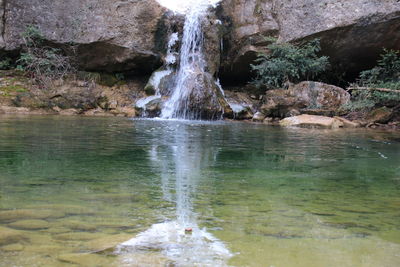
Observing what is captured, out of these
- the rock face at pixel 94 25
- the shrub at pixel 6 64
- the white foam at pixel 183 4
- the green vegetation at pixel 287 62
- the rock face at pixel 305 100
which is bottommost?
the rock face at pixel 305 100

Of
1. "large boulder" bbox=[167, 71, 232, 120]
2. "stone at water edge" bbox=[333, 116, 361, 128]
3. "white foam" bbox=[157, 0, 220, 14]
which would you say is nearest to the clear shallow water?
"stone at water edge" bbox=[333, 116, 361, 128]

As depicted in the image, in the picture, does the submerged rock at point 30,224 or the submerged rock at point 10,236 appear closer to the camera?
the submerged rock at point 10,236

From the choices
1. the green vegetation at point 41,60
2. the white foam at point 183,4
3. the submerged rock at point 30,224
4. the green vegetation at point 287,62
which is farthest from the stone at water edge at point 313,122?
the submerged rock at point 30,224

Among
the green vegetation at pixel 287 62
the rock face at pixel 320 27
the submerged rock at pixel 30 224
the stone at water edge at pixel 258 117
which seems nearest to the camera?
the submerged rock at pixel 30 224

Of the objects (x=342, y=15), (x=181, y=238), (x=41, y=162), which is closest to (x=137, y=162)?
(x=41, y=162)

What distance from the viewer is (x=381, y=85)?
10664 millimetres

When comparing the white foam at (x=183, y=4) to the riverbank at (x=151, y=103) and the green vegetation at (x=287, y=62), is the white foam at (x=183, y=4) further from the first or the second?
the riverbank at (x=151, y=103)

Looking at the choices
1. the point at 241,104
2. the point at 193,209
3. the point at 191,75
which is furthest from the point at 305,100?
the point at 193,209

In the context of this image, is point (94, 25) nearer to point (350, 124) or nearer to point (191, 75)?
point (191, 75)

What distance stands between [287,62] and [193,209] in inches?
433

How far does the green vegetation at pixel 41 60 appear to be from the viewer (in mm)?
12828

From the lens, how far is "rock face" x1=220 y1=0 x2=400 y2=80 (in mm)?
11812

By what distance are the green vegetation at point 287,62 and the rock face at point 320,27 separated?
1.25 feet

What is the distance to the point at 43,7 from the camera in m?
13.1
